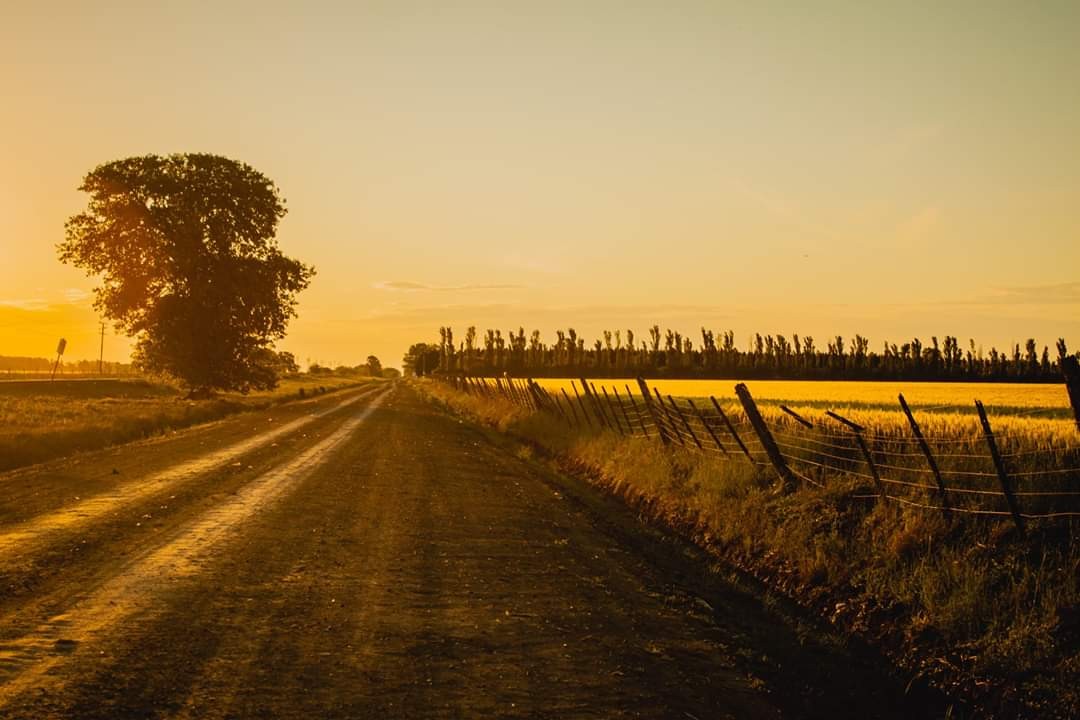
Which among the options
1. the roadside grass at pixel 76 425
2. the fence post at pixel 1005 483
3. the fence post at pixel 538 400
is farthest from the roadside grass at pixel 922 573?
the fence post at pixel 538 400

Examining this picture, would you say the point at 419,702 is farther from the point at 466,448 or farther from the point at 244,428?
the point at 244,428

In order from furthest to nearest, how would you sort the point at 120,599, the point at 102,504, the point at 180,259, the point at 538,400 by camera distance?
the point at 180,259 → the point at 538,400 → the point at 102,504 → the point at 120,599

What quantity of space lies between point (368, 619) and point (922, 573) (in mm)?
5628

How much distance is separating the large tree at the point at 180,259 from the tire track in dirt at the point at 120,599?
36.0 m

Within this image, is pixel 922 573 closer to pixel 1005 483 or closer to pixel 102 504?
pixel 1005 483

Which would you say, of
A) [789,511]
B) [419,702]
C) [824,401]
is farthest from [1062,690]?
[824,401]

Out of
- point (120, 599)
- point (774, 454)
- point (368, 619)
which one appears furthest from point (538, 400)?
point (368, 619)

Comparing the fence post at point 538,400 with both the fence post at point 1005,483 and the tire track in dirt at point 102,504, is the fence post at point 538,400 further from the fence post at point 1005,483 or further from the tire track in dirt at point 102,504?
the fence post at point 1005,483

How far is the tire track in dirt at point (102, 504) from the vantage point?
33.0 feet

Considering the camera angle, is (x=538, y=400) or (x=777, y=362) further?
(x=777, y=362)

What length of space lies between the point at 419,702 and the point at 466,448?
66.0 ft

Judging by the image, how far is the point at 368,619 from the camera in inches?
283

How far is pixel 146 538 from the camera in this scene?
10258 millimetres

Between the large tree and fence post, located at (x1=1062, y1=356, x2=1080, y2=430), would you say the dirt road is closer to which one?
fence post, located at (x1=1062, y1=356, x2=1080, y2=430)
